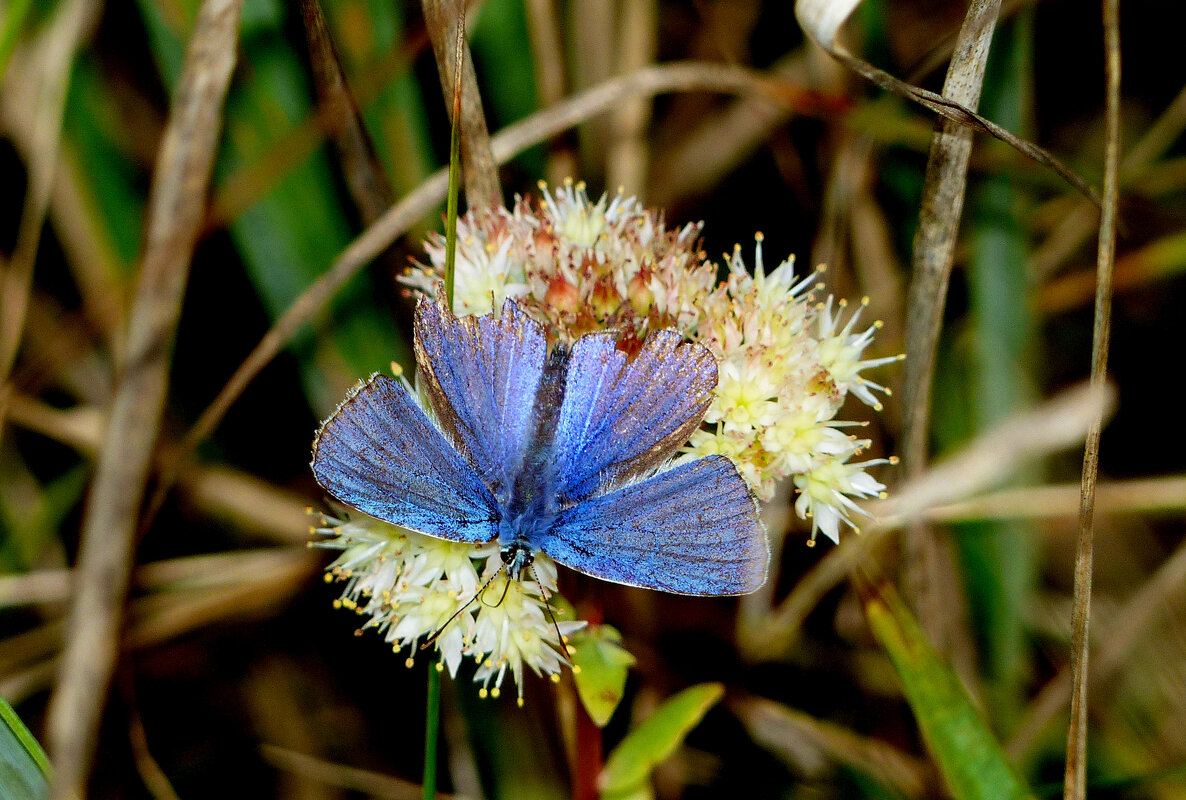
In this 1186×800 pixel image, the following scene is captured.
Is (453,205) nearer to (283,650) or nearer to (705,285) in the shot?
(705,285)

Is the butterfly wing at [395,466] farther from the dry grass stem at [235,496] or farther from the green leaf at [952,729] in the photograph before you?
the dry grass stem at [235,496]

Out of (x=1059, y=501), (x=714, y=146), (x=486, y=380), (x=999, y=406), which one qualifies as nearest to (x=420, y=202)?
(x=486, y=380)

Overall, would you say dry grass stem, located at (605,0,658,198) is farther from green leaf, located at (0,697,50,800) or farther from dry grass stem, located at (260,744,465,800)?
green leaf, located at (0,697,50,800)

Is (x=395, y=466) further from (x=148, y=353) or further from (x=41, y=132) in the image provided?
(x=41, y=132)

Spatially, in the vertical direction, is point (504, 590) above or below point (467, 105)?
below

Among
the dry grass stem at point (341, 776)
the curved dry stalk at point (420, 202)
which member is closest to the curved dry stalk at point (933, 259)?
the curved dry stalk at point (420, 202)

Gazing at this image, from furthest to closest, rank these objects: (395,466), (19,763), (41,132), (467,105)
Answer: (41,132), (467,105), (395,466), (19,763)

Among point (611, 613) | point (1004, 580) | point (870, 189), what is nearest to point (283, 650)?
point (611, 613)

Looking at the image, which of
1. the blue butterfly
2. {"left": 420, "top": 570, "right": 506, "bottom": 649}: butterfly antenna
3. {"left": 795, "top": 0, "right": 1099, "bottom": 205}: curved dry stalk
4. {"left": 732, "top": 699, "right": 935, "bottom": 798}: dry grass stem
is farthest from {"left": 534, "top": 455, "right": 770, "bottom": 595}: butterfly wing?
{"left": 732, "top": 699, "right": 935, "bottom": 798}: dry grass stem
